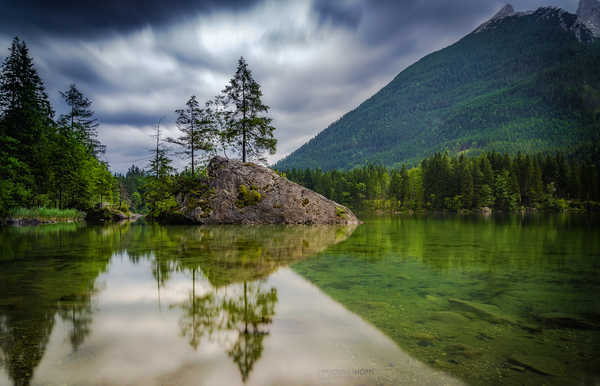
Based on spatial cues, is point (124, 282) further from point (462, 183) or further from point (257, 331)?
point (462, 183)

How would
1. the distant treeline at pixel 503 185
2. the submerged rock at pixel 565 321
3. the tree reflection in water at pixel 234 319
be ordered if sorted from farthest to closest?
the distant treeline at pixel 503 185 < the submerged rock at pixel 565 321 < the tree reflection in water at pixel 234 319

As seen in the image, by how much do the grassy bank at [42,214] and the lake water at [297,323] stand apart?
25895 millimetres

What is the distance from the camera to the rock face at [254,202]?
84.5 feet

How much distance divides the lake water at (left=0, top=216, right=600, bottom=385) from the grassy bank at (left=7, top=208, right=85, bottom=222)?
25895 mm

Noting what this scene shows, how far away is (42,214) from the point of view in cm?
3059

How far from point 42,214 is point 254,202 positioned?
20610 millimetres

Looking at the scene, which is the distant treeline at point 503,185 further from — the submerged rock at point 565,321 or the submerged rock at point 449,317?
the submerged rock at point 449,317

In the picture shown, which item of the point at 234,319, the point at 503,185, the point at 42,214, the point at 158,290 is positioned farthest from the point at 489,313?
the point at 503,185

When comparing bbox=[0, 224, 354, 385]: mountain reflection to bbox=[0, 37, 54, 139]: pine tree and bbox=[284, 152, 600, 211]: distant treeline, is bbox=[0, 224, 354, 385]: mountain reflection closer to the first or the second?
bbox=[0, 37, 54, 139]: pine tree

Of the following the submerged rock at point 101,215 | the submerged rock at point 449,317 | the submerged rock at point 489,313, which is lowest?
the submerged rock at point 489,313

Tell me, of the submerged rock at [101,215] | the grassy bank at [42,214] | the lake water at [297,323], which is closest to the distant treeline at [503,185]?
the submerged rock at [101,215]

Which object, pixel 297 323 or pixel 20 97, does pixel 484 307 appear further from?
pixel 20 97

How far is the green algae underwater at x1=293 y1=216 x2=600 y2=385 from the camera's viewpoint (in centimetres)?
322

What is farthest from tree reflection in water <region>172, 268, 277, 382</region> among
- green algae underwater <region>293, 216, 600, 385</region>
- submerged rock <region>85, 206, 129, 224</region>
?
submerged rock <region>85, 206, 129, 224</region>
